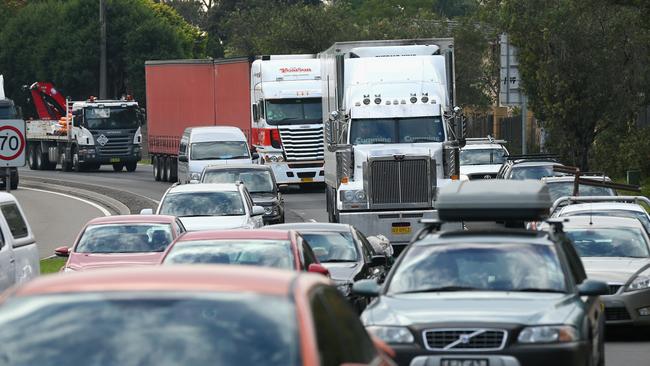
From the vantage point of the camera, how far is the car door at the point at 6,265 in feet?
53.4

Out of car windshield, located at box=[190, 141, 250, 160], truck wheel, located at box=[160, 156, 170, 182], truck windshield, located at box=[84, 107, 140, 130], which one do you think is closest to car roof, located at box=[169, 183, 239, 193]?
car windshield, located at box=[190, 141, 250, 160]

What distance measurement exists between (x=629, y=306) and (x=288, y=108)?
29.9 m

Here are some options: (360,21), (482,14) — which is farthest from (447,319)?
(360,21)

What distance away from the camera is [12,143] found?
25.1 meters

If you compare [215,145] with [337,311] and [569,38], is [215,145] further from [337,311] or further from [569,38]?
[337,311]

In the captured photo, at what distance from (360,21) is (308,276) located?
97.7m

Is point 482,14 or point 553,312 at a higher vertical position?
point 482,14

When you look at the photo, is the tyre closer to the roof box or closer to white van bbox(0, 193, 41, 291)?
white van bbox(0, 193, 41, 291)

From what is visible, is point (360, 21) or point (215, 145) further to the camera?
point (360, 21)

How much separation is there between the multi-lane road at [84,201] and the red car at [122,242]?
10.6m

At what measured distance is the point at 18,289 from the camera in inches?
267

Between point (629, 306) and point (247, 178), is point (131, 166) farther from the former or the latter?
point (629, 306)

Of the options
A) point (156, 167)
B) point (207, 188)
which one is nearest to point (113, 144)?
point (156, 167)

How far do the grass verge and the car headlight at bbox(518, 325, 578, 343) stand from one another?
15614 mm
